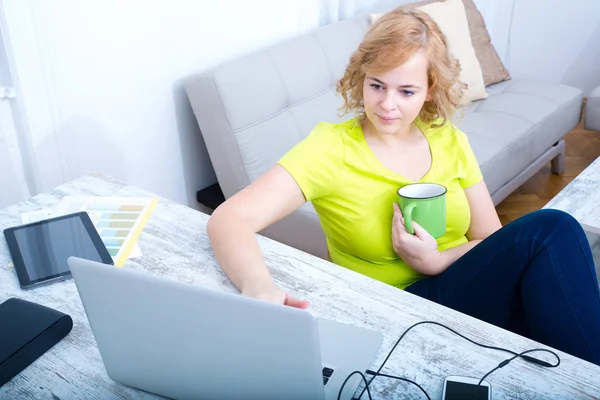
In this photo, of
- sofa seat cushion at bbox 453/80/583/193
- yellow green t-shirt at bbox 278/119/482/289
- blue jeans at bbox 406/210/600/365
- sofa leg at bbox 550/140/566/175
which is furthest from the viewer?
sofa leg at bbox 550/140/566/175

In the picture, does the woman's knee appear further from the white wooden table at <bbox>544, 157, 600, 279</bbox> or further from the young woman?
the white wooden table at <bbox>544, 157, 600, 279</bbox>

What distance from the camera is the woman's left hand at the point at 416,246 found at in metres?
1.29

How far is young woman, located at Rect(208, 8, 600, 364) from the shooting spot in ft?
3.81

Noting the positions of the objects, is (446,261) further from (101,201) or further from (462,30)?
(462,30)

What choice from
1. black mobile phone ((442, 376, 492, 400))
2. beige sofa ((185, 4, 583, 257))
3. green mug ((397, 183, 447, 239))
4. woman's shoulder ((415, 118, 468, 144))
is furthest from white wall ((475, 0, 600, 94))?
black mobile phone ((442, 376, 492, 400))

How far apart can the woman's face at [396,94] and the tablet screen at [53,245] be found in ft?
1.95

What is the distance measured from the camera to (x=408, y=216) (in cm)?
126

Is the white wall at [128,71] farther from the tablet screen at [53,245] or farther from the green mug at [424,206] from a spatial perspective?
the green mug at [424,206]

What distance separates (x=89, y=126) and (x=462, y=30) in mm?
1648

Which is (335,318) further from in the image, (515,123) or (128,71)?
(515,123)

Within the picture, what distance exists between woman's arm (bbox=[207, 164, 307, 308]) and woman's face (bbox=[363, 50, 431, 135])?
22cm

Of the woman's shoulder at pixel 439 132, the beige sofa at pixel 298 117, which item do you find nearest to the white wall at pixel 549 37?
the beige sofa at pixel 298 117

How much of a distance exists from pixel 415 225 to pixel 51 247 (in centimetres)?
68

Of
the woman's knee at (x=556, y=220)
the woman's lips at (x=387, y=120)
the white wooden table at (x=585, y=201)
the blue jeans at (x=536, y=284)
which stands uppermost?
the woman's lips at (x=387, y=120)
